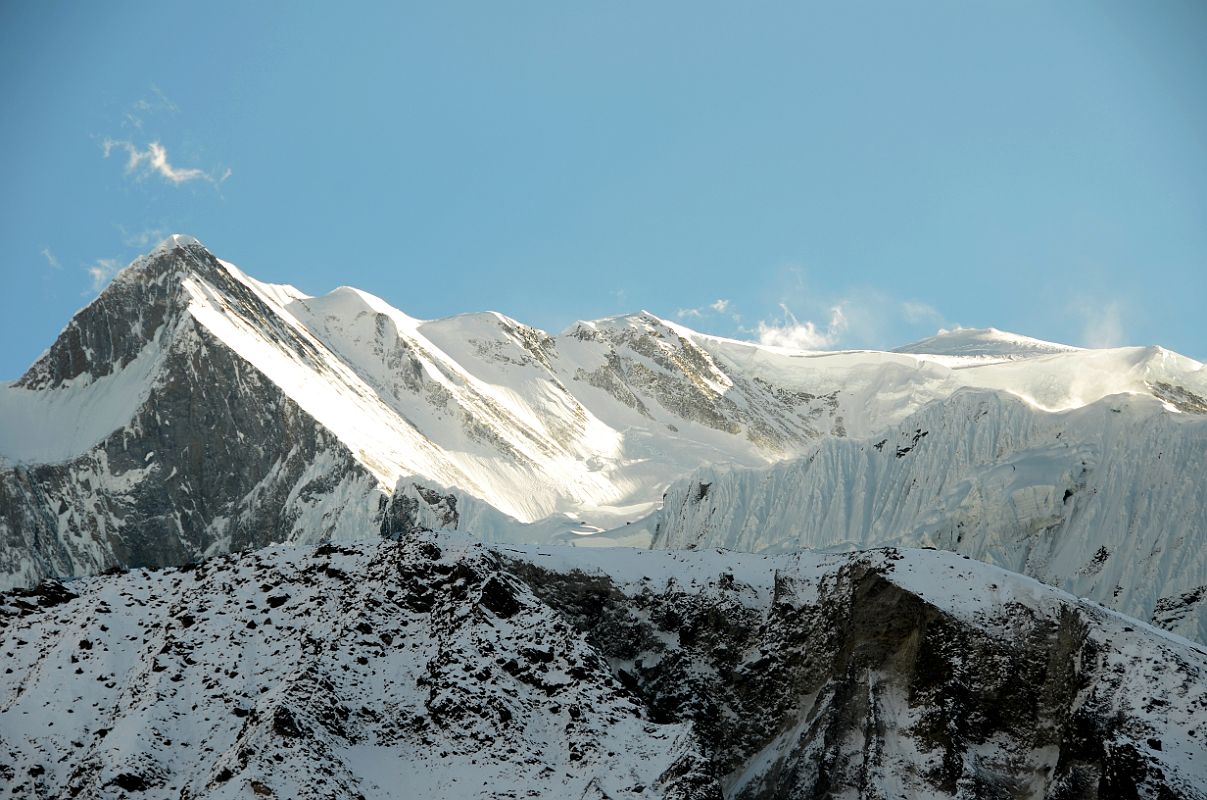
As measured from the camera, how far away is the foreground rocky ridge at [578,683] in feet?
227

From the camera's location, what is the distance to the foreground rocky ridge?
69.3 metres

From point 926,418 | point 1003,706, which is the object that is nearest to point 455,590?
point 1003,706

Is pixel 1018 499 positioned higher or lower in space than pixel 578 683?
higher

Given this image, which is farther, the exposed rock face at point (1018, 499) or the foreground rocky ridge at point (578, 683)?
the exposed rock face at point (1018, 499)

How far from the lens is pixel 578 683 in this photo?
246ft

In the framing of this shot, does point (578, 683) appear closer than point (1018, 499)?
Yes

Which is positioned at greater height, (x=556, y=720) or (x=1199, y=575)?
(x=1199, y=575)

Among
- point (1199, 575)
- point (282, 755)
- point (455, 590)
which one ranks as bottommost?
point (282, 755)

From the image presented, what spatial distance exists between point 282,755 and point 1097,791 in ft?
134

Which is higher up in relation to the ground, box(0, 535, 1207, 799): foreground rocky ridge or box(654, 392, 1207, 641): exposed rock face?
box(654, 392, 1207, 641): exposed rock face

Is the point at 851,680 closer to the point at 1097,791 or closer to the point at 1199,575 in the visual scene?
→ the point at 1097,791

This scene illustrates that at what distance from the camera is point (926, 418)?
150 m

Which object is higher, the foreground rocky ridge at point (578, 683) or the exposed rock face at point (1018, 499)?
the exposed rock face at point (1018, 499)

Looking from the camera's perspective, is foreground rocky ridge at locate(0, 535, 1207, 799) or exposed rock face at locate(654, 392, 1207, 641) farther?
exposed rock face at locate(654, 392, 1207, 641)
